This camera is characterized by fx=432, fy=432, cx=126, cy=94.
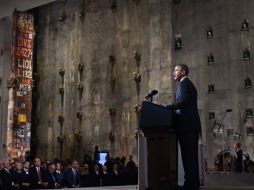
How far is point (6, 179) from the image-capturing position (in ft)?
44.0

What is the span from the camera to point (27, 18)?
22.3 meters

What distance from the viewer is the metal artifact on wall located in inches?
851

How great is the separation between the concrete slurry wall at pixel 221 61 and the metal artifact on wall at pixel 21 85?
7848 millimetres

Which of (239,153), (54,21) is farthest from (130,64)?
(239,153)

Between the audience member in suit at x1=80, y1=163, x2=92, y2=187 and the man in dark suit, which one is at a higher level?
the man in dark suit

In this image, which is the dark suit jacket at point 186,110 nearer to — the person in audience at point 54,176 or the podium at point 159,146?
the podium at point 159,146

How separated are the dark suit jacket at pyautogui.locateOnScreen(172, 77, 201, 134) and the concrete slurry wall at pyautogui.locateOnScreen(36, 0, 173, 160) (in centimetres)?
1584

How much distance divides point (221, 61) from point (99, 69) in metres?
8.05

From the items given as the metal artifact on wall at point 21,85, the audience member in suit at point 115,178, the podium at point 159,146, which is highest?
the metal artifact on wall at point 21,85

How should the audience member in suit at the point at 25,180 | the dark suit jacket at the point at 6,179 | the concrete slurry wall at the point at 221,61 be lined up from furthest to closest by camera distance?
the concrete slurry wall at the point at 221,61 → the audience member in suit at the point at 25,180 → the dark suit jacket at the point at 6,179

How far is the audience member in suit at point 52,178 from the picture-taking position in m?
14.5

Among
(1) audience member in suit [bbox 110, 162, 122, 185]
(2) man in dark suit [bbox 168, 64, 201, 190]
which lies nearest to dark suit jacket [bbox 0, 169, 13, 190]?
(1) audience member in suit [bbox 110, 162, 122, 185]

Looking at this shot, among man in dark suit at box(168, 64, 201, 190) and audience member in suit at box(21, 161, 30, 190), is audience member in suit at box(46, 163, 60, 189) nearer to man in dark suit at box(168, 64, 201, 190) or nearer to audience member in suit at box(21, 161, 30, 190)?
audience member in suit at box(21, 161, 30, 190)

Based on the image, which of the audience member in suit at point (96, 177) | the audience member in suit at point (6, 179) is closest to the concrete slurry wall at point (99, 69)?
the audience member in suit at point (96, 177)
